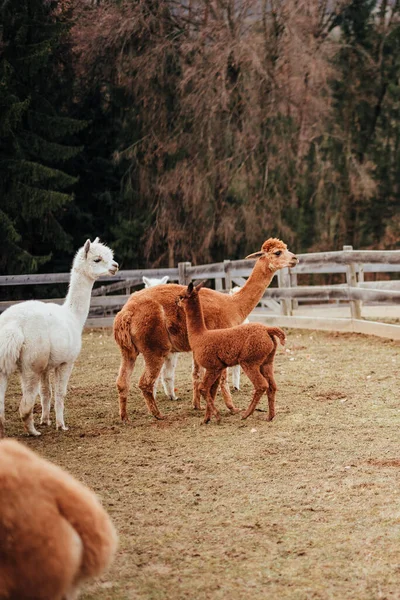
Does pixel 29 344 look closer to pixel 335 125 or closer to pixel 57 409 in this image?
pixel 57 409

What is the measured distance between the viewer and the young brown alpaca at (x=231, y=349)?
6469 mm

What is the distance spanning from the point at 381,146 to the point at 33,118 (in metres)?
11.4

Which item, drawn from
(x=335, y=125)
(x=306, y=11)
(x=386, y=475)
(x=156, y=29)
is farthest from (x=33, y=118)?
(x=386, y=475)

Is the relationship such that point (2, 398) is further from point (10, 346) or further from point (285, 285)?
point (285, 285)

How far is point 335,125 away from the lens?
24125 mm

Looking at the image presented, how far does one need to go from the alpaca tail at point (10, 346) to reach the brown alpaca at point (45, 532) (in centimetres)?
380

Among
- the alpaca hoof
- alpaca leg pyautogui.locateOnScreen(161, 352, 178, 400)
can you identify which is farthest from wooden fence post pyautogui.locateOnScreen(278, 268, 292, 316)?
the alpaca hoof

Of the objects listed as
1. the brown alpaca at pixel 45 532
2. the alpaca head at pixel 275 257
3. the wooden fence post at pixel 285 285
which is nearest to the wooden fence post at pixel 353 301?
the wooden fence post at pixel 285 285

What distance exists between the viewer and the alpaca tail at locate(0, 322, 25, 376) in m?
6.17

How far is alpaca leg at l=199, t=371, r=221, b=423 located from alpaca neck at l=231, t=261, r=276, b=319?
119cm

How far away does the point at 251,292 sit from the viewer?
A: 783 cm

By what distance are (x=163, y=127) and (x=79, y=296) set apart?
14814mm

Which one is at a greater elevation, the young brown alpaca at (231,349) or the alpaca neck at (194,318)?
the alpaca neck at (194,318)

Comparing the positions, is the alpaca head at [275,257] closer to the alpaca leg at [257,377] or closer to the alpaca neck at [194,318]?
the alpaca neck at [194,318]
